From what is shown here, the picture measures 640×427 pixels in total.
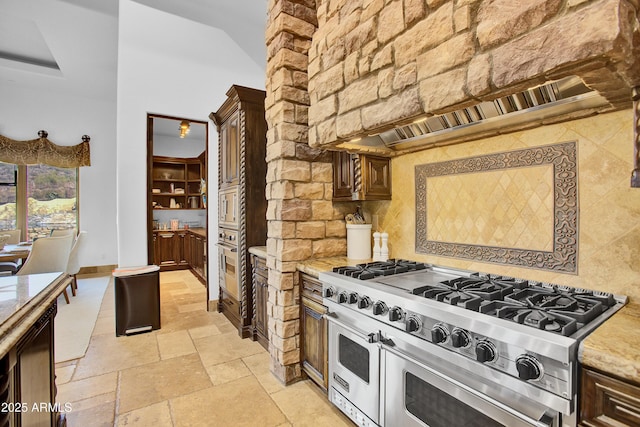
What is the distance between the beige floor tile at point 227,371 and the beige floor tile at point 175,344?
0.46 metres

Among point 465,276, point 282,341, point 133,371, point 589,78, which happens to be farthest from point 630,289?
point 133,371

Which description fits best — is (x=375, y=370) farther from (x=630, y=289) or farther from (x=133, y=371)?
(x=133, y=371)

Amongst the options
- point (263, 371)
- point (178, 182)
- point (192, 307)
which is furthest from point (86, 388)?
point (178, 182)

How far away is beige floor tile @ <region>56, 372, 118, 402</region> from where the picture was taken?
2.24 metres

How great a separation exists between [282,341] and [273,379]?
13.7 inches

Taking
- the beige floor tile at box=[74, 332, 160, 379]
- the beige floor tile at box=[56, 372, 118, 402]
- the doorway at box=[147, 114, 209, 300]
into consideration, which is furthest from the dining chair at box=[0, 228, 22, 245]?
the beige floor tile at box=[56, 372, 118, 402]

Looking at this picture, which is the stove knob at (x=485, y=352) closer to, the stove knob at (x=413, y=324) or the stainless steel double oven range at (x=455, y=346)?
the stainless steel double oven range at (x=455, y=346)

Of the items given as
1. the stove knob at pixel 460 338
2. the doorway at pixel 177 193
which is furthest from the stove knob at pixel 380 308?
the doorway at pixel 177 193

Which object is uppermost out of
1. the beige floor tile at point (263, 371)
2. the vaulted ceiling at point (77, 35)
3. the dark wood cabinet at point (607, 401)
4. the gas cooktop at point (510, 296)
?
the vaulted ceiling at point (77, 35)

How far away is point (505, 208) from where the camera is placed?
1.79m

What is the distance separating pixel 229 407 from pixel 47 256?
336cm

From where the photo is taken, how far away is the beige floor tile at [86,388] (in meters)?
2.24

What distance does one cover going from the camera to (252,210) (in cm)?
331

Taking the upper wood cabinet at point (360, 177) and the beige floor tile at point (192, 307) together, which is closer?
the upper wood cabinet at point (360, 177)
